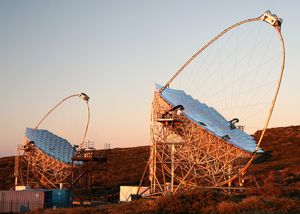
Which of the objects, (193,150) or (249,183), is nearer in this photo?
(193,150)

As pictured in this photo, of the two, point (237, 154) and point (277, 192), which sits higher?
point (237, 154)

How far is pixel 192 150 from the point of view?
45.4m

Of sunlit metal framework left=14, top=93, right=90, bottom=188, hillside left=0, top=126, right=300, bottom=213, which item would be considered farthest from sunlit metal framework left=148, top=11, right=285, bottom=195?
sunlit metal framework left=14, top=93, right=90, bottom=188

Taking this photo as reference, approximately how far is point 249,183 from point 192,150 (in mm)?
23233

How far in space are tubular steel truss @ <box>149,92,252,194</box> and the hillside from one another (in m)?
3.96

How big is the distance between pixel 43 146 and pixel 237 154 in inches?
1190

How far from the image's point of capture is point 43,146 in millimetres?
61594

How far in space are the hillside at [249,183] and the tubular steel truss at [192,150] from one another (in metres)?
3.96

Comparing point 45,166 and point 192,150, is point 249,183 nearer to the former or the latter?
point 192,150

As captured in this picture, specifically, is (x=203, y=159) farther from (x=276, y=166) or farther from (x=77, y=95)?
(x=276, y=166)

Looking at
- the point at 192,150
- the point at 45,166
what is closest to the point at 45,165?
the point at 45,166

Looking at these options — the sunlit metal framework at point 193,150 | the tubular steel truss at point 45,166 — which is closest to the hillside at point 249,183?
the sunlit metal framework at point 193,150

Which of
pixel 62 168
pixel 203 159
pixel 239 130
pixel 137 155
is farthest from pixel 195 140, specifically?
pixel 137 155

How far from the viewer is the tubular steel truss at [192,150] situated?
42812mm
